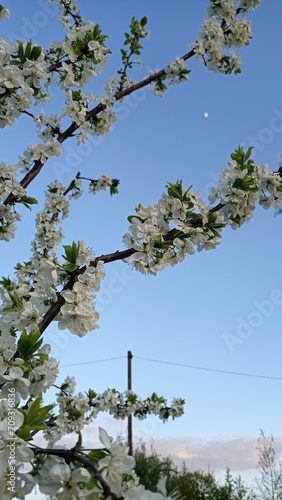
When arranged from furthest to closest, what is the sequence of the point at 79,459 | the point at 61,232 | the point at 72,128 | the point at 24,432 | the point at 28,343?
the point at 61,232 < the point at 72,128 < the point at 28,343 < the point at 24,432 < the point at 79,459

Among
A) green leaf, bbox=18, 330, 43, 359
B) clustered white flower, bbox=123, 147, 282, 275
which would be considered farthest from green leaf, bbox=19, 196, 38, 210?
green leaf, bbox=18, 330, 43, 359

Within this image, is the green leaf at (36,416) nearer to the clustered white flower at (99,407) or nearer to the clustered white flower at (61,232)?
the clustered white flower at (61,232)

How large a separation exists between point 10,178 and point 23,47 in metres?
1.00

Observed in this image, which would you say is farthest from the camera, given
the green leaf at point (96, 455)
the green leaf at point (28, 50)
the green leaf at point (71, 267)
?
the green leaf at point (28, 50)

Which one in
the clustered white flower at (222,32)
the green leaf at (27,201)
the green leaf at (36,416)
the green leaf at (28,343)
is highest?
the clustered white flower at (222,32)

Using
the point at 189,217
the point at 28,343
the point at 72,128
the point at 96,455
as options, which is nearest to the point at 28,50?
the point at 72,128

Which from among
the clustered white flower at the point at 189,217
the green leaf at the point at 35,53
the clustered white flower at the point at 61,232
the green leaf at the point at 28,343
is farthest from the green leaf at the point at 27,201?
the green leaf at the point at 28,343

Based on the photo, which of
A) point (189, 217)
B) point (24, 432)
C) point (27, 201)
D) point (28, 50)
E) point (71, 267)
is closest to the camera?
point (24, 432)

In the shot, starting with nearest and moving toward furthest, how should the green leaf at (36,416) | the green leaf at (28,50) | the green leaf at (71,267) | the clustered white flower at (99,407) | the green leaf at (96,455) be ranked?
the green leaf at (96,455), the green leaf at (36,416), the green leaf at (71,267), the green leaf at (28,50), the clustered white flower at (99,407)

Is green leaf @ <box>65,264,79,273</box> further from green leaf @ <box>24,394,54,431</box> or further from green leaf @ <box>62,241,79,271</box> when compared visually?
green leaf @ <box>24,394,54,431</box>

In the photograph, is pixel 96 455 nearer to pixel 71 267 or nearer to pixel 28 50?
pixel 71 267

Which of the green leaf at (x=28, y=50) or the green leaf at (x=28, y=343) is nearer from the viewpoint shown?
the green leaf at (x=28, y=343)

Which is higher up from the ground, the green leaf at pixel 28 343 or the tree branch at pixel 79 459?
the green leaf at pixel 28 343

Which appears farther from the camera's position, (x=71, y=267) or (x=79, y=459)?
(x=71, y=267)
